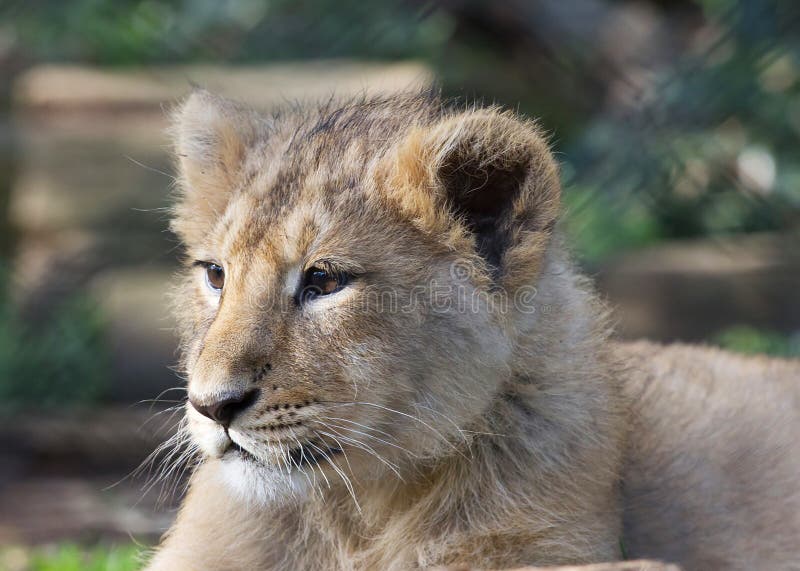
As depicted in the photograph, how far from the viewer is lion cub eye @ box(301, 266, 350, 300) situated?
3.21 meters

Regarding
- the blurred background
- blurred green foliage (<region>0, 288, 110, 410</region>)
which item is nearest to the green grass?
the blurred background

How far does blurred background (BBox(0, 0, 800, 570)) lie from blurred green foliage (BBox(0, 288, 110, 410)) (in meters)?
0.01

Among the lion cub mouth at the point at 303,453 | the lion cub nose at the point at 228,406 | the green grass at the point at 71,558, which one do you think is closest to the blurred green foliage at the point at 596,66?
the lion cub mouth at the point at 303,453

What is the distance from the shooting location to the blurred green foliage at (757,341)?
696 centimetres

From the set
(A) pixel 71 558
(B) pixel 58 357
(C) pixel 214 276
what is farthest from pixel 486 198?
(B) pixel 58 357

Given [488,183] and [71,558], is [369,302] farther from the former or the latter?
[71,558]

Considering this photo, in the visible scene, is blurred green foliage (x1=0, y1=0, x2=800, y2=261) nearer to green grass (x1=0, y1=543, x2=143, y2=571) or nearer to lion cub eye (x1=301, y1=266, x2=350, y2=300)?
lion cub eye (x1=301, y1=266, x2=350, y2=300)

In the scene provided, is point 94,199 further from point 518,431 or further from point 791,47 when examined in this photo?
point 518,431

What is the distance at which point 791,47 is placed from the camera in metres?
6.44

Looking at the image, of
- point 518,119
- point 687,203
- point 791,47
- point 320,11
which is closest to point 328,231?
point 518,119

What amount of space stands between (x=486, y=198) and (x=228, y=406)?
37.7 inches

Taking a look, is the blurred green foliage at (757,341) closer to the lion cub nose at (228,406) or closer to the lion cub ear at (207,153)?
the lion cub ear at (207,153)

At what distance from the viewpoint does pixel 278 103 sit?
7160mm

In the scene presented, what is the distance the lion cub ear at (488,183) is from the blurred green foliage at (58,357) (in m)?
5.01
